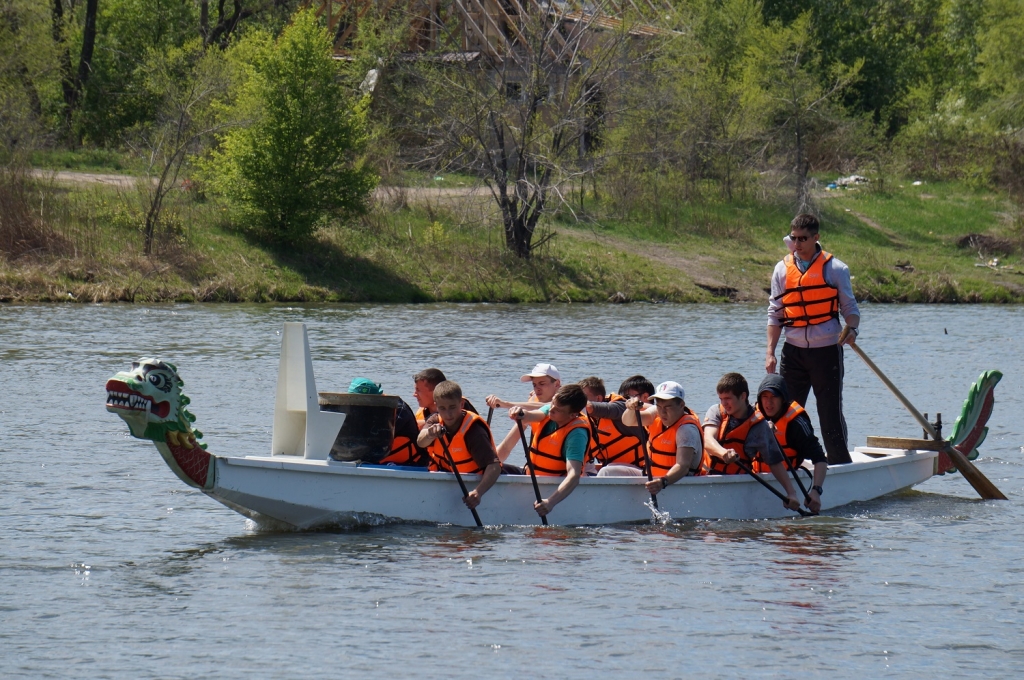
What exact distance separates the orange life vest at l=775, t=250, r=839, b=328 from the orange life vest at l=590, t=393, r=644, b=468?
1.39 meters

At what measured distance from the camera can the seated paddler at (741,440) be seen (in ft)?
30.1

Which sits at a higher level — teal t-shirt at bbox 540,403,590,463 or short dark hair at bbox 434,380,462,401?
short dark hair at bbox 434,380,462,401

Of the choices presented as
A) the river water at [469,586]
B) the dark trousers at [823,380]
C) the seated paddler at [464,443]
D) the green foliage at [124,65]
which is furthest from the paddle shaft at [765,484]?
the green foliage at [124,65]

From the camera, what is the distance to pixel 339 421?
27.9ft

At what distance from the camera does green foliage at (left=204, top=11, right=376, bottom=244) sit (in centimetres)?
2772

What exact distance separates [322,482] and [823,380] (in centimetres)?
370

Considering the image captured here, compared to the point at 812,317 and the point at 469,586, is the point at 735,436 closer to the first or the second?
the point at 812,317

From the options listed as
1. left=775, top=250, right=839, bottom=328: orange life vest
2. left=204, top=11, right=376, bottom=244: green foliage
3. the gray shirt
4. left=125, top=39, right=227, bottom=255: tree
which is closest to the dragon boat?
the gray shirt

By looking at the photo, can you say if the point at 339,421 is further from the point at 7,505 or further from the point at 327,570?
the point at 7,505

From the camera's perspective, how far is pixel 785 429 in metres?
9.53

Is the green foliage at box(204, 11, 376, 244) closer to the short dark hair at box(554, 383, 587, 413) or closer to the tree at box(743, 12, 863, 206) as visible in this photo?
the tree at box(743, 12, 863, 206)

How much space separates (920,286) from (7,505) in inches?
948

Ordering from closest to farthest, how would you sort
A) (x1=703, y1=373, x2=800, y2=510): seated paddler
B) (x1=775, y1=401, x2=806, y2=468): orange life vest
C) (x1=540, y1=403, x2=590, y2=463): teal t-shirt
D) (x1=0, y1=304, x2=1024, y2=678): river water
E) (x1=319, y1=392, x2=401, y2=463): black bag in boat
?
(x1=0, y1=304, x2=1024, y2=678): river water, (x1=319, y1=392, x2=401, y2=463): black bag in boat, (x1=540, y1=403, x2=590, y2=463): teal t-shirt, (x1=703, y1=373, x2=800, y2=510): seated paddler, (x1=775, y1=401, x2=806, y2=468): orange life vest

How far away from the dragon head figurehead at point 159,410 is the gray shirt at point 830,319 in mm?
4152
